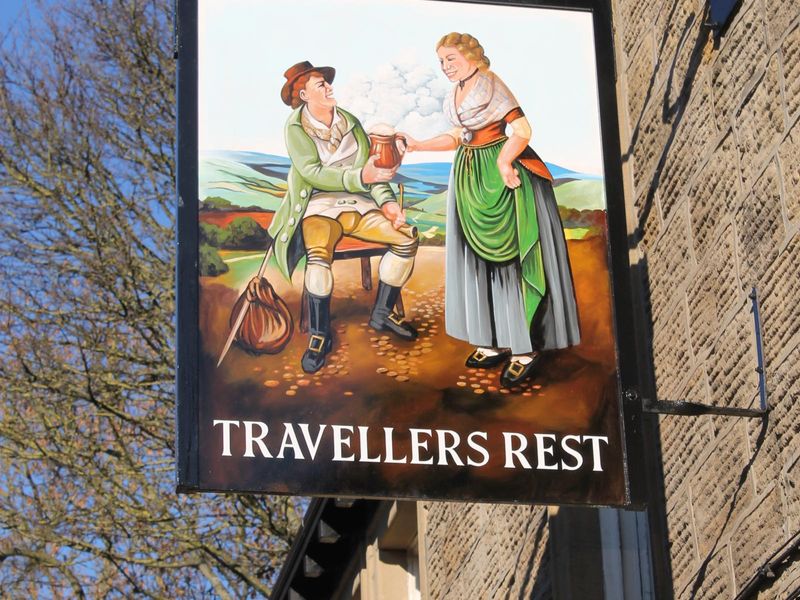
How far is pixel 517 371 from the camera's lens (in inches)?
262

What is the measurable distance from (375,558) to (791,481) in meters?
7.76

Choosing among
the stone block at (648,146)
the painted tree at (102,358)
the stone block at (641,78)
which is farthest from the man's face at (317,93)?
Answer: the painted tree at (102,358)

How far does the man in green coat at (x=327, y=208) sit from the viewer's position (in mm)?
6703

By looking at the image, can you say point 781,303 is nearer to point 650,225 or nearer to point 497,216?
point 497,216

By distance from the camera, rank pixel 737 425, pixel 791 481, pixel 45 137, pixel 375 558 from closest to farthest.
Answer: pixel 791 481
pixel 737 425
pixel 375 558
pixel 45 137

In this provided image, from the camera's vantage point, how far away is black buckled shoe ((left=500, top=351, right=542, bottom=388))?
661cm

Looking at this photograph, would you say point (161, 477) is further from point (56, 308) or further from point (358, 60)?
point (358, 60)

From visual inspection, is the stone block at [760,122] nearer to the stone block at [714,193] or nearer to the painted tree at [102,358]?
the stone block at [714,193]

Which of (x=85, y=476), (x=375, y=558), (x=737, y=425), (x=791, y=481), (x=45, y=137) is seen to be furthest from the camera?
(x=45, y=137)

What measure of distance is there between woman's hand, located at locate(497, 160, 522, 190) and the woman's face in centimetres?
40

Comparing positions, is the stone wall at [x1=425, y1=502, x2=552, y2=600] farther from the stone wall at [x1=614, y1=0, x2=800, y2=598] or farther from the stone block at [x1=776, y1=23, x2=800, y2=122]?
the stone block at [x1=776, y1=23, x2=800, y2=122]

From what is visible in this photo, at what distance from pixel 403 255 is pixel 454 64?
2.78ft

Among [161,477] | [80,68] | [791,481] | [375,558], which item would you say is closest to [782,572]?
[791,481]

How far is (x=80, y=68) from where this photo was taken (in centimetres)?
2170
